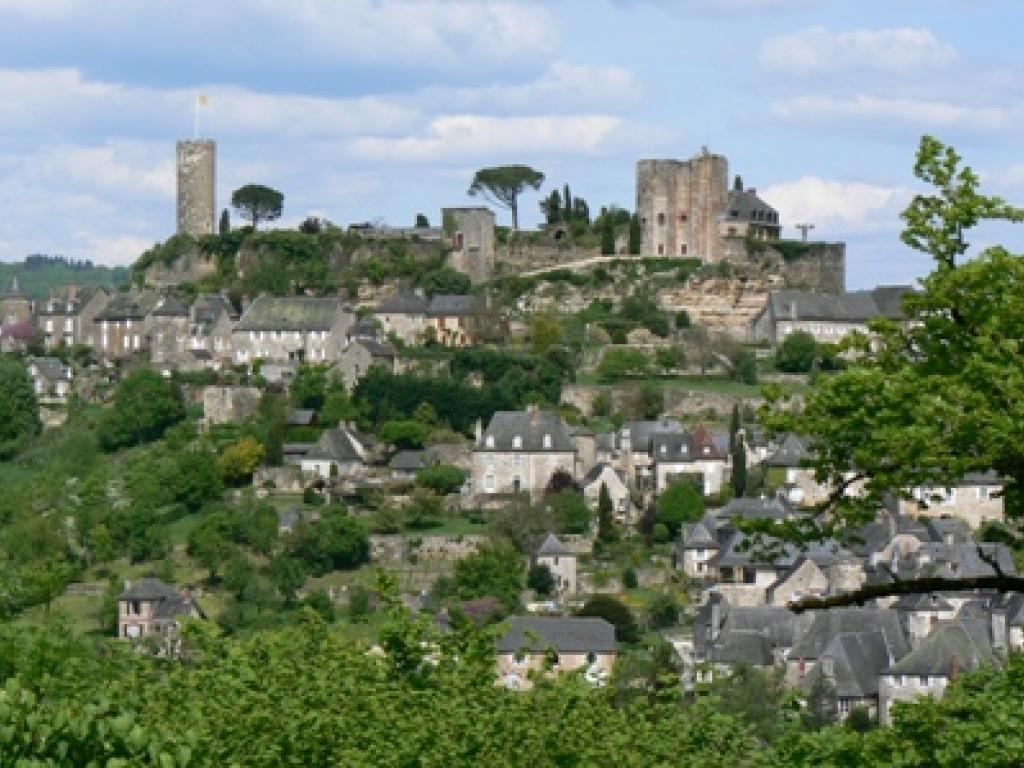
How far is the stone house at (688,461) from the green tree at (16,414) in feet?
73.0

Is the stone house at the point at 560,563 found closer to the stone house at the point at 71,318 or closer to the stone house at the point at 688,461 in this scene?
the stone house at the point at 688,461

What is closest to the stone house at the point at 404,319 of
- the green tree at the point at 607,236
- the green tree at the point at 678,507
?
the green tree at the point at 607,236

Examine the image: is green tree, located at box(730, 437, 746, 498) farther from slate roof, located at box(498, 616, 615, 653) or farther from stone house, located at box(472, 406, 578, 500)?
slate roof, located at box(498, 616, 615, 653)

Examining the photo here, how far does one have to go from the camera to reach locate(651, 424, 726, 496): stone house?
248ft

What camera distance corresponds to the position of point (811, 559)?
67250mm

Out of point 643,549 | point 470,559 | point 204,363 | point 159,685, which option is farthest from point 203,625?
point 204,363

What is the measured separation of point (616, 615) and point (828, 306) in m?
31.1

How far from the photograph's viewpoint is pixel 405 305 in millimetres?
90062

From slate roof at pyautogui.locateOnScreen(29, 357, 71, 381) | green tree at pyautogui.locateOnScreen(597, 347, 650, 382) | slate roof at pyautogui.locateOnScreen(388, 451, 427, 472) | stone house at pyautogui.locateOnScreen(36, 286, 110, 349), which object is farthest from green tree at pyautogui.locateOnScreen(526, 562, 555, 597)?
stone house at pyautogui.locateOnScreen(36, 286, 110, 349)

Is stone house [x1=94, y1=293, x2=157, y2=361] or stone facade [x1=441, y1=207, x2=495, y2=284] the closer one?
stone house [x1=94, y1=293, x2=157, y2=361]

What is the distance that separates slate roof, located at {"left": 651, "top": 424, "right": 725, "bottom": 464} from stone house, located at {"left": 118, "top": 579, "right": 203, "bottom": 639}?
16932 millimetres

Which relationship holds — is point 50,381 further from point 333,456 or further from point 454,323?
point 333,456

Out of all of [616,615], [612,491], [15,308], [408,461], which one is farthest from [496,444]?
[15,308]

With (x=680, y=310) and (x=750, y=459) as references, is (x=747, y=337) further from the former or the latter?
(x=750, y=459)
